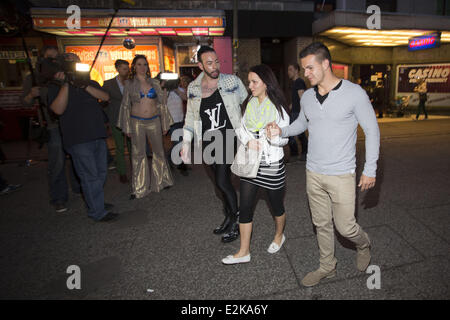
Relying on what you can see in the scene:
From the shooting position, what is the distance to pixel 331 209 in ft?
8.19

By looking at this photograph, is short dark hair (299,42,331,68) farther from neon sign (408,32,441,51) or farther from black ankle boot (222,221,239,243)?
neon sign (408,32,441,51)

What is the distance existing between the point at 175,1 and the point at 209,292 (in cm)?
1247

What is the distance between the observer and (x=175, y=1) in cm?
1174

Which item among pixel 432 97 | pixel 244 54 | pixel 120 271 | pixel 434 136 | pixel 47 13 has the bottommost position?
pixel 120 271

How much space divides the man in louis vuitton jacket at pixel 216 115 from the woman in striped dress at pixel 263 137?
1.64 ft

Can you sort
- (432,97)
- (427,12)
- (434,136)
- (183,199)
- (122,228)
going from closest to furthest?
(122,228) → (183,199) → (434,136) → (427,12) → (432,97)

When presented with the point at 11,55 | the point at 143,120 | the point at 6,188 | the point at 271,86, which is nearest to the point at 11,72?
the point at 11,55

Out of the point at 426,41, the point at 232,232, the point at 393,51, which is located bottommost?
the point at 232,232

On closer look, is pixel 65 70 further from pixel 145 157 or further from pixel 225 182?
pixel 225 182

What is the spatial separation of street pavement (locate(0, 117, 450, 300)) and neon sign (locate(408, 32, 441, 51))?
1160 cm

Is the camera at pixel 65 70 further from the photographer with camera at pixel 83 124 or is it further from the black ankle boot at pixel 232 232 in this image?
the black ankle boot at pixel 232 232

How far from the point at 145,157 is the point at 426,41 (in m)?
15.7
